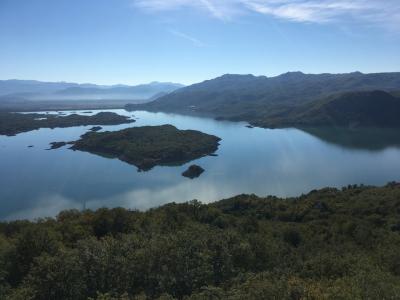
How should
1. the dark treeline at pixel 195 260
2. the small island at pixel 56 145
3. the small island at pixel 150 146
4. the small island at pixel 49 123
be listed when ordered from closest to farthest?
the dark treeline at pixel 195 260, the small island at pixel 150 146, the small island at pixel 56 145, the small island at pixel 49 123

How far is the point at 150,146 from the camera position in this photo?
94.6 m

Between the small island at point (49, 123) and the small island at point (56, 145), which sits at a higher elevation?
the small island at point (49, 123)

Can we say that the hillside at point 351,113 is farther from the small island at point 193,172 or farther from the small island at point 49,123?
the small island at point 193,172

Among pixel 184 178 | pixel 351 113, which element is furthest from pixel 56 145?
pixel 351 113

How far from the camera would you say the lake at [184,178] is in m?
57.6

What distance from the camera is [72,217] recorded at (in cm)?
3925

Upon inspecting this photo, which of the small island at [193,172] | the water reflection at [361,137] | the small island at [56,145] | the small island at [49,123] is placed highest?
the small island at [49,123]

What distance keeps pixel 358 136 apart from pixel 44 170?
8980 centimetres

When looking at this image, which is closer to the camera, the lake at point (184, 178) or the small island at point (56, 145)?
the lake at point (184, 178)

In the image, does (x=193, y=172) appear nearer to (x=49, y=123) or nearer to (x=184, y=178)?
(x=184, y=178)

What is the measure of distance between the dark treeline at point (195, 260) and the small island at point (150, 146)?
4305 centimetres

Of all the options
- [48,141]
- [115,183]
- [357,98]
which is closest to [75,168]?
[115,183]

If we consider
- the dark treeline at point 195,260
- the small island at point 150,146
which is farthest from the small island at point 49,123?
the dark treeline at point 195,260

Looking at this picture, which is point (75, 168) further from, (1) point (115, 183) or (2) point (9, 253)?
(2) point (9, 253)
